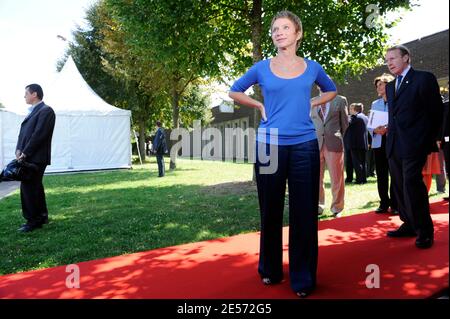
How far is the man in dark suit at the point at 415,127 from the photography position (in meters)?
3.84

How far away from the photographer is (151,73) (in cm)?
1988

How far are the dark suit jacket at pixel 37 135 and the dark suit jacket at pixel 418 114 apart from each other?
15.2 ft

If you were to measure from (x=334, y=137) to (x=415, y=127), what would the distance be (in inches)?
82.0

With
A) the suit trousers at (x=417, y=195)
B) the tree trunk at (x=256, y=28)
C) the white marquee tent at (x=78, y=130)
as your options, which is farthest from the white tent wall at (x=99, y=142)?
the suit trousers at (x=417, y=195)

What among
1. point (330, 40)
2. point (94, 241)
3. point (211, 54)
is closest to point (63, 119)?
point (211, 54)

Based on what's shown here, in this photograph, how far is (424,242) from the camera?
385cm

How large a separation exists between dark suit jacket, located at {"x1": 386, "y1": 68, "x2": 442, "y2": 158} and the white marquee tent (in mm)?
14844

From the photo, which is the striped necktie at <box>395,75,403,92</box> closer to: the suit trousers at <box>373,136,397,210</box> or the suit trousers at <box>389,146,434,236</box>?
the suit trousers at <box>389,146,434,236</box>

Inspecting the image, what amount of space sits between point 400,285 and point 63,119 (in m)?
16.0

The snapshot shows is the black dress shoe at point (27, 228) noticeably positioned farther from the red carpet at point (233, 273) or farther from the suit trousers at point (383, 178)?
the suit trousers at point (383, 178)

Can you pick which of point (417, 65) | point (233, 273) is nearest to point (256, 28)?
point (233, 273)

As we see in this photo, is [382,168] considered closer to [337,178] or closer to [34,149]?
[337,178]

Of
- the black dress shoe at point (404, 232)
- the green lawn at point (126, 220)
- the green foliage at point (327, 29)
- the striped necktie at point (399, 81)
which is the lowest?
the green lawn at point (126, 220)
